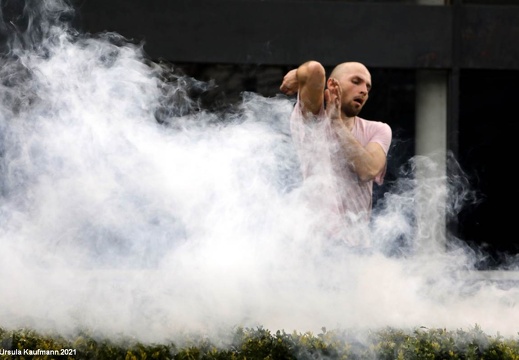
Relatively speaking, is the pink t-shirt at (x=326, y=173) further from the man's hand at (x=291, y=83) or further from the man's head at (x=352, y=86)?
the man's head at (x=352, y=86)

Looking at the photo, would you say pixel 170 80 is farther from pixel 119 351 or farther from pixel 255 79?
pixel 119 351

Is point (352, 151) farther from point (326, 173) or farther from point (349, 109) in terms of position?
point (349, 109)

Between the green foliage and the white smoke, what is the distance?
0.20m

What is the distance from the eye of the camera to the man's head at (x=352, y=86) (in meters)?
6.05

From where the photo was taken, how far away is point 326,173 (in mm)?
5828

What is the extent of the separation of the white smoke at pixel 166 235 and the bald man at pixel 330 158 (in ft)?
0.45

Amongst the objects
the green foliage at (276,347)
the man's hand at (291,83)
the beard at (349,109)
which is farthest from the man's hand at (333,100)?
the green foliage at (276,347)

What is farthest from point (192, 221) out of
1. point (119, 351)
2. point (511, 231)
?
point (511, 231)

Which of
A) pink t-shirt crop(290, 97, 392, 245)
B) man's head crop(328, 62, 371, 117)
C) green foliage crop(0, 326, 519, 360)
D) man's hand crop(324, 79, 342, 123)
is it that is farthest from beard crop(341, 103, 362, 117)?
green foliage crop(0, 326, 519, 360)

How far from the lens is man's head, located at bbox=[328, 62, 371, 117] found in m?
6.05

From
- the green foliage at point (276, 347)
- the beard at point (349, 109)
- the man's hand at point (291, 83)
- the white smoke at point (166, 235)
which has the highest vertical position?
the man's hand at point (291, 83)

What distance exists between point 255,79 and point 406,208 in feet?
8.59

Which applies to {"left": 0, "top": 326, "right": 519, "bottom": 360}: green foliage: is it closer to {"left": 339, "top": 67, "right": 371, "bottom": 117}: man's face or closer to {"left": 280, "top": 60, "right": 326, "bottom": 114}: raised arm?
{"left": 280, "top": 60, "right": 326, "bottom": 114}: raised arm

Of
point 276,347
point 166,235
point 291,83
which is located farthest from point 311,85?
point 276,347
